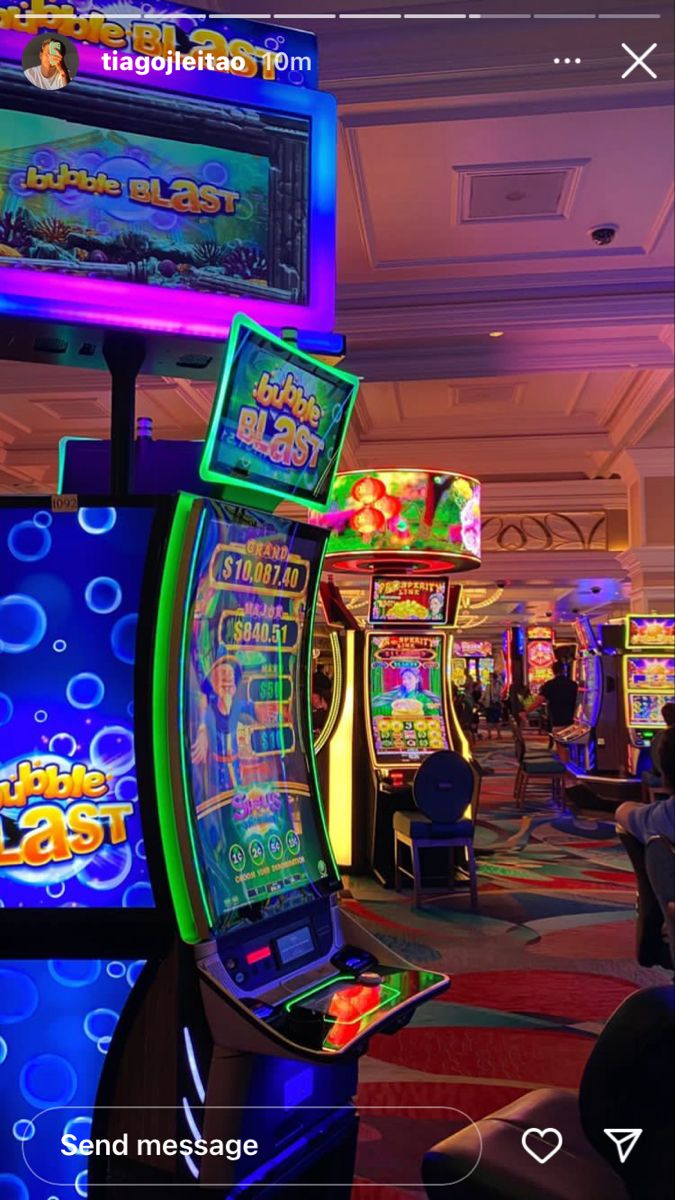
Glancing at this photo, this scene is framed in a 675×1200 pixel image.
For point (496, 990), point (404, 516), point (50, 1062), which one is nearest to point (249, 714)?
point (50, 1062)

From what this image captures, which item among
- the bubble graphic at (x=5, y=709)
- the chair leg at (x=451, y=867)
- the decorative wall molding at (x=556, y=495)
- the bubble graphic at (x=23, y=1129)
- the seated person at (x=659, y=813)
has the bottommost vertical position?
the chair leg at (x=451, y=867)

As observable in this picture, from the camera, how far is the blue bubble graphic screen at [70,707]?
1.57m

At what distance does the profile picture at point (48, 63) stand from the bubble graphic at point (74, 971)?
156cm

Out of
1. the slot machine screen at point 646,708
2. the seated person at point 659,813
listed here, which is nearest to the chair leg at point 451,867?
the seated person at point 659,813

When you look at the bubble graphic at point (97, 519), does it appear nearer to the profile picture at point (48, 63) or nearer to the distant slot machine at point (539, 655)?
the profile picture at point (48, 63)

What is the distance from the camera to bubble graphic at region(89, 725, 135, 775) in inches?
62.4

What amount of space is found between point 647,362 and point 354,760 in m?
3.17

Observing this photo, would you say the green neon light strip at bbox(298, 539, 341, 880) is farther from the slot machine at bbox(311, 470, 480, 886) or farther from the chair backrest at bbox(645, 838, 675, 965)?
the slot machine at bbox(311, 470, 480, 886)

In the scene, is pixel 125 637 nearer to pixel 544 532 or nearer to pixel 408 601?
pixel 408 601

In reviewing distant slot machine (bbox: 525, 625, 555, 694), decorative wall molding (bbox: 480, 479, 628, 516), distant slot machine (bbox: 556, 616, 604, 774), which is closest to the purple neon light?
distant slot machine (bbox: 556, 616, 604, 774)

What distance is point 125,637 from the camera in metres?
1.61

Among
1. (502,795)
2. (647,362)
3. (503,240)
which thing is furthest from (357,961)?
(502,795)

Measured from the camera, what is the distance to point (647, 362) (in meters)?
6.14

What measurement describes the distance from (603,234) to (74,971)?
446 centimetres
